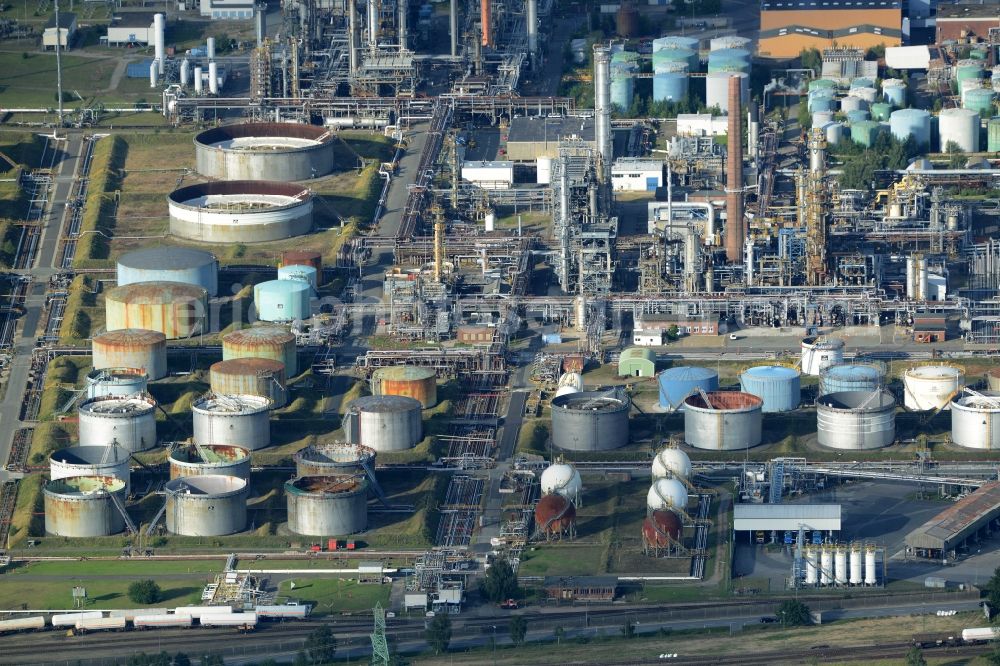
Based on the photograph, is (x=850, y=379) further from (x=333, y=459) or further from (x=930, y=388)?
(x=333, y=459)

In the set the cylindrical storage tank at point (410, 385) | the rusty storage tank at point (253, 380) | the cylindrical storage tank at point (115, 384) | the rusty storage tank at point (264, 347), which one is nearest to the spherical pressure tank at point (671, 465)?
the cylindrical storage tank at point (410, 385)

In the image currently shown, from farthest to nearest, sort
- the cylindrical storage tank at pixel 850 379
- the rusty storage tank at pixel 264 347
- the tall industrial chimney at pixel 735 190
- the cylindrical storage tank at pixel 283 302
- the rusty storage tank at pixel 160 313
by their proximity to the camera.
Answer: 1. the tall industrial chimney at pixel 735 190
2. the cylindrical storage tank at pixel 283 302
3. the rusty storage tank at pixel 160 313
4. the rusty storage tank at pixel 264 347
5. the cylindrical storage tank at pixel 850 379

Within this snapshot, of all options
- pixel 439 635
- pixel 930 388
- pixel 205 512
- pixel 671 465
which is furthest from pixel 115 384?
pixel 930 388

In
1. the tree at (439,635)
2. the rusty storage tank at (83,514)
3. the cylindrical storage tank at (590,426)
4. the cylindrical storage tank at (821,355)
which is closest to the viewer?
the tree at (439,635)

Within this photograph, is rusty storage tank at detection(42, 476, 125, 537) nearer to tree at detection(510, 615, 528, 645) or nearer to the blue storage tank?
tree at detection(510, 615, 528, 645)

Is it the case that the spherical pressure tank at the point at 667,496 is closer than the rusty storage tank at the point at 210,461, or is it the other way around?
the spherical pressure tank at the point at 667,496

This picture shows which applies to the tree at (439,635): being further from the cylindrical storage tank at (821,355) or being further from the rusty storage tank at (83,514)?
the cylindrical storage tank at (821,355)

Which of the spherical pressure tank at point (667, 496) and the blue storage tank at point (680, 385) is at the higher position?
the blue storage tank at point (680, 385)
